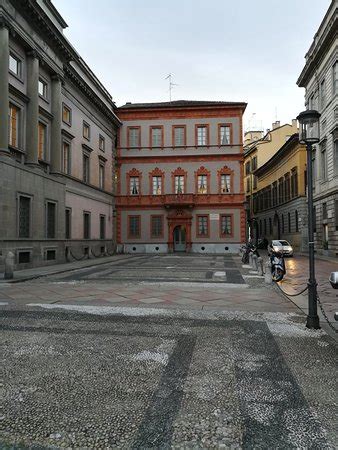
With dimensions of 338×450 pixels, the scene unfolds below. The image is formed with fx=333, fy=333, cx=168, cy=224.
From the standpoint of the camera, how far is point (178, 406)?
10.3ft

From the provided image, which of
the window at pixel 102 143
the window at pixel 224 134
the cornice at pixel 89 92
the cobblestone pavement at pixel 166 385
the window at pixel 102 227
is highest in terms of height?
the cornice at pixel 89 92

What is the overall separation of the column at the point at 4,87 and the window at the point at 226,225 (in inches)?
880

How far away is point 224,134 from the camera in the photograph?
3403 centimetres

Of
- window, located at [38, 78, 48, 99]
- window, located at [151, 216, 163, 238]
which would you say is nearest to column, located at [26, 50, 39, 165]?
window, located at [38, 78, 48, 99]

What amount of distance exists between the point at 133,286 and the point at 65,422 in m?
8.32

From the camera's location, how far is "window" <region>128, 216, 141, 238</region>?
3453 centimetres

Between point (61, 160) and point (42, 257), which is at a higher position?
point (61, 160)

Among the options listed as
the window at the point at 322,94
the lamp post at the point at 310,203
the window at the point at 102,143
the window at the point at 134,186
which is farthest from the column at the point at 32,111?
the window at the point at 322,94

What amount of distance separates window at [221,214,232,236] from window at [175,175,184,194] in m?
4.98

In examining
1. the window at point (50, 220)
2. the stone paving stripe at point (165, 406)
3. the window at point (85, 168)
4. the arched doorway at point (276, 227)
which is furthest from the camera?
the arched doorway at point (276, 227)

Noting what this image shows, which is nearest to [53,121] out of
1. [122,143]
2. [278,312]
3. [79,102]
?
[79,102]

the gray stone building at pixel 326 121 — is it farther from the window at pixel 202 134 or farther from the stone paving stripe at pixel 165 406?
the stone paving stripe at pixel 165 406

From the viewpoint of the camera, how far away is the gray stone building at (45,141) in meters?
16.3

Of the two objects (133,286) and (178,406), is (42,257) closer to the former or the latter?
(133,286)
